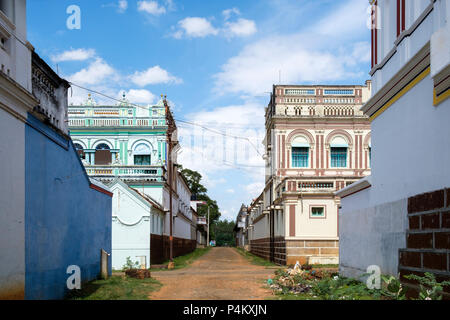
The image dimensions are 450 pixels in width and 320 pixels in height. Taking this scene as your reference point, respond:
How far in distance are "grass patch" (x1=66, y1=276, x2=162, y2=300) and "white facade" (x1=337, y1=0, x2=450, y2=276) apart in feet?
19.4

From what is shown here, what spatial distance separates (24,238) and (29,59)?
10.2 feet

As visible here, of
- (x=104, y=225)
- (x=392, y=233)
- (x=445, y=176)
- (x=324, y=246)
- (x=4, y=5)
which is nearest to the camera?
(x=445, y=176)

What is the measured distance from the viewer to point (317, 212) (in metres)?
24.7

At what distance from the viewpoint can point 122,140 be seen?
106 ft

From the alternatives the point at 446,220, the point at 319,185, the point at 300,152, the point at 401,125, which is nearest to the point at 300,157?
the point at 300,152

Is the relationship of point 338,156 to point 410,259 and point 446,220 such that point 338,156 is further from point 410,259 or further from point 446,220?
point 446,220

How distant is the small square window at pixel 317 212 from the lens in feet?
80.8

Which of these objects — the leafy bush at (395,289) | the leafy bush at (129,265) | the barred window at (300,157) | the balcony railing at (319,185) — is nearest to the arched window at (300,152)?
the barred window at (300,157)

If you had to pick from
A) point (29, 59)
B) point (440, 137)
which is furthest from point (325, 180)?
point (29, 59)

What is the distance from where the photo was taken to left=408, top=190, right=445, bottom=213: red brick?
25.0 feet

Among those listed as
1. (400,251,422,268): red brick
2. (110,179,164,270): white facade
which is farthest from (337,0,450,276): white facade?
(110,179,164,270): white facade

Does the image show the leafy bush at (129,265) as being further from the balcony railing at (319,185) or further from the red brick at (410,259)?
the red brick at (410,259)

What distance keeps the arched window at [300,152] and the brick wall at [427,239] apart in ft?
74.5

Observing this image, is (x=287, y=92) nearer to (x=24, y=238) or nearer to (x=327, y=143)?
(x=327, y=143)
